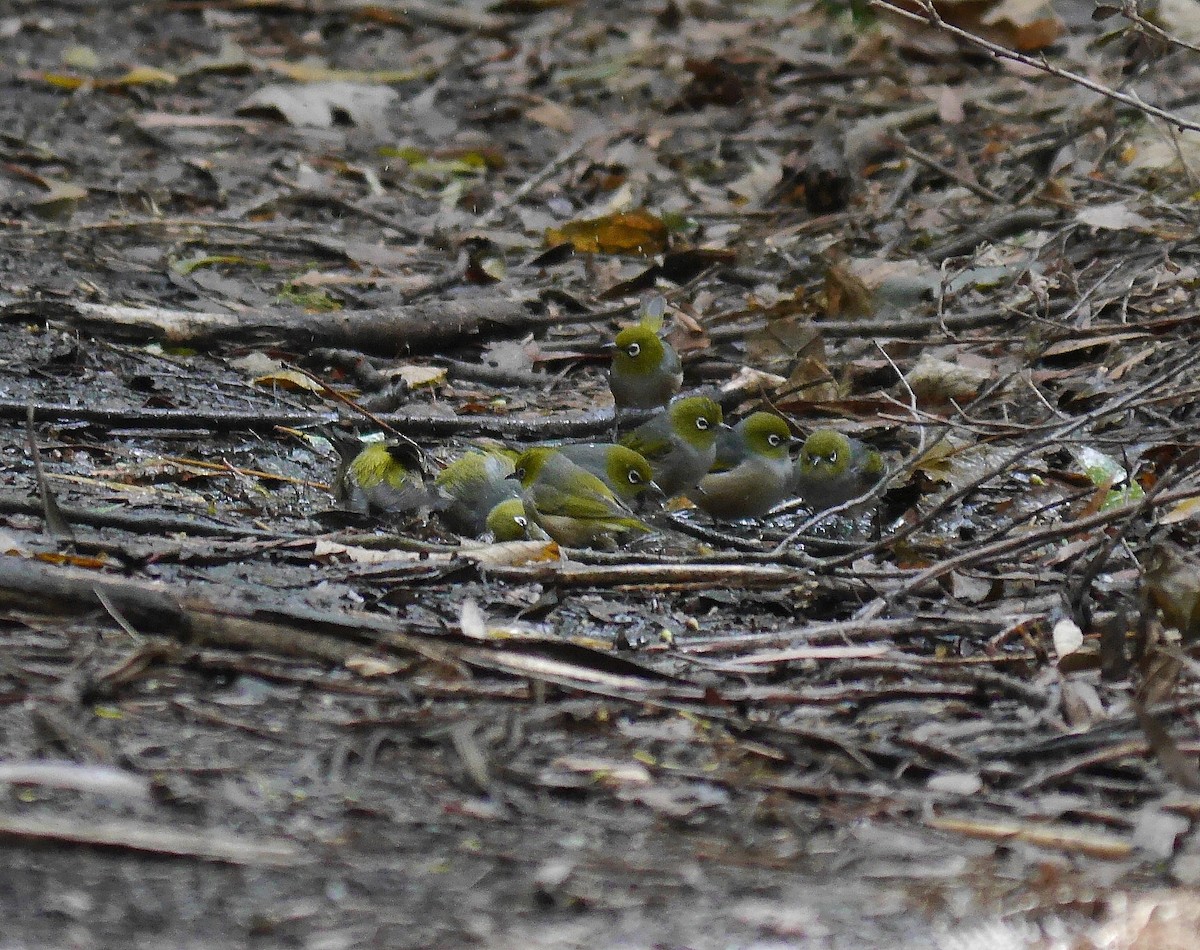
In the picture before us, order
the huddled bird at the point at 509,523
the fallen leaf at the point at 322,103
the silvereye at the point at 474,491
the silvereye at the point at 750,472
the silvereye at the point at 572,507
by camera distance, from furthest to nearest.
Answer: the fallen leaf at the point at 322,103 → the silvereye at the point at 750,472 → the silvereye at the point at 474,491 → the silvereye at the point at 572,507 → the huddled bird at the point at 509,523

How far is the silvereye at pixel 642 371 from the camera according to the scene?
642 centimetres

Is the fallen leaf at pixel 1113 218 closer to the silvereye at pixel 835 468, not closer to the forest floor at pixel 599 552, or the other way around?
the forest floor at pixel 599 552

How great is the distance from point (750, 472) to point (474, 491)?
3.23ft

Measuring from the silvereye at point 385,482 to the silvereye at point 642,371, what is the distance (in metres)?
1.47

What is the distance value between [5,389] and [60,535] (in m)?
2.09

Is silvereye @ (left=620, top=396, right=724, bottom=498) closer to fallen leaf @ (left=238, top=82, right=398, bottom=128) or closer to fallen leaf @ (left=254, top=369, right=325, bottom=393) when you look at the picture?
fallen leaf @ (left=254, top=369, right=325, bottom=393)

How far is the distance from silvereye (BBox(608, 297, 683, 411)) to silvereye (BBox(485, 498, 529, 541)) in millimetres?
1451

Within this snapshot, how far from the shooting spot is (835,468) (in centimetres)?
550

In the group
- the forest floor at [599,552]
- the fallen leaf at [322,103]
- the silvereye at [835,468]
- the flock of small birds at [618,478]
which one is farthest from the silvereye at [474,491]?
the fallen leaf at [322,103]

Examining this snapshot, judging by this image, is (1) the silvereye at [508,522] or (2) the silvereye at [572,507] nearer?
(1) the silvereye at [508,522]

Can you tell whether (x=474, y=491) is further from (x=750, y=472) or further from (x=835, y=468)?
(x=835, y=468)

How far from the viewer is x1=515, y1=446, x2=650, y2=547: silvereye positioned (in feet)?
16.7

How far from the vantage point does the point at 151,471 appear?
17.5 feet

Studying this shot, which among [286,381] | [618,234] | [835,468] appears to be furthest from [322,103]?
[835,468]
